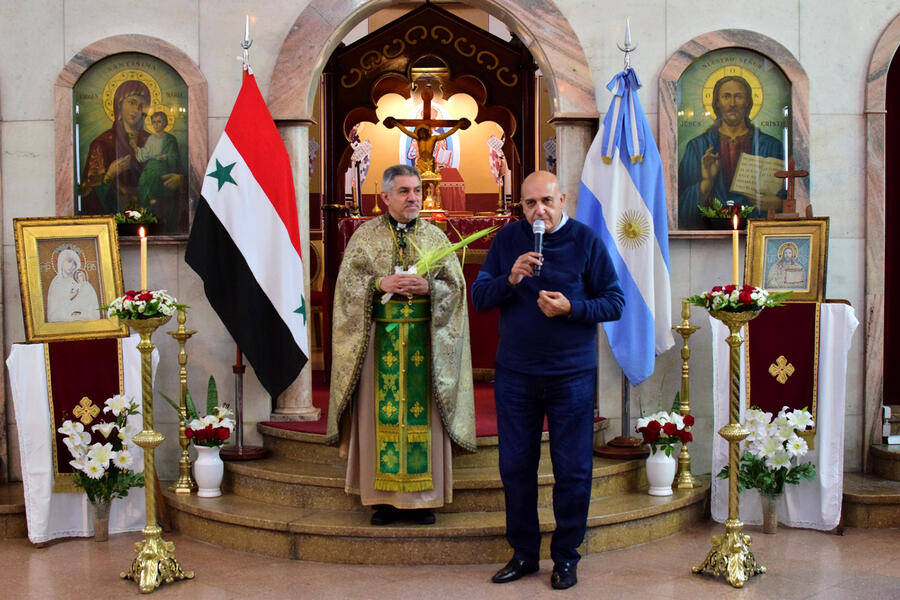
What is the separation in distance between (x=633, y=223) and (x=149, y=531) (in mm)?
3465

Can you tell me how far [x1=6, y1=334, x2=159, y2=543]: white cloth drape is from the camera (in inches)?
247

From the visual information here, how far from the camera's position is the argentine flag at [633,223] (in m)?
6.71

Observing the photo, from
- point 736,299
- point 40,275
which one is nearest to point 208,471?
point 40,275

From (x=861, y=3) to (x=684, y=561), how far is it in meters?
4.01

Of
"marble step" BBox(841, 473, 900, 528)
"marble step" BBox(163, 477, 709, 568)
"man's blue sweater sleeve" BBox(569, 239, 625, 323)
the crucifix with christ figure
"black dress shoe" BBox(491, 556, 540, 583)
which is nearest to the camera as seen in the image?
→ "man's blue sweater sleeve" BBox(569, 239, 625, 323)

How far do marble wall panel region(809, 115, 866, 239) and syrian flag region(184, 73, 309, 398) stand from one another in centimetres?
353

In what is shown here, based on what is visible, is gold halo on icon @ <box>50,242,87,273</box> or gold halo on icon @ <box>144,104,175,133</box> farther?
gold halo on icon @ <box>144,104,175,133</box>

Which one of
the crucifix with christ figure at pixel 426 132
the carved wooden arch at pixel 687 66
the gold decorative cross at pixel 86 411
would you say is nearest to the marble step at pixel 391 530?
the gold decorative cross at pixel 86 411

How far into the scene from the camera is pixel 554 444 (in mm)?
5184

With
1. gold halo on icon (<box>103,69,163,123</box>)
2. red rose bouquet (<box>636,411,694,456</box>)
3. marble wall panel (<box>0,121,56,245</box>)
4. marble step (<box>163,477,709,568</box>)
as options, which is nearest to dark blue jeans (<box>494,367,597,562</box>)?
marble step (<box>163,477,709,568</box>)

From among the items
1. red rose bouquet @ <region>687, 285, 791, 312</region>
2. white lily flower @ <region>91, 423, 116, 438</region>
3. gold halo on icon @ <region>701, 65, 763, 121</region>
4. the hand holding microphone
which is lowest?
white lily flower @ <region>91, 423, 116, 438</region>

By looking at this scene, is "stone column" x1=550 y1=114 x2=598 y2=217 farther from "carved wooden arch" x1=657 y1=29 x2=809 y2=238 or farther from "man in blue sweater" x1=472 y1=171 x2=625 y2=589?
"man in blue sweater" x1=472 y1=171 x2=625 y2=589

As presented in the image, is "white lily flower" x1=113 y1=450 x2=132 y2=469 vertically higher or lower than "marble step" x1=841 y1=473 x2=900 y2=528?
higher

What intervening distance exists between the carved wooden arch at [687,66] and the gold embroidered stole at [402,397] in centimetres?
223
